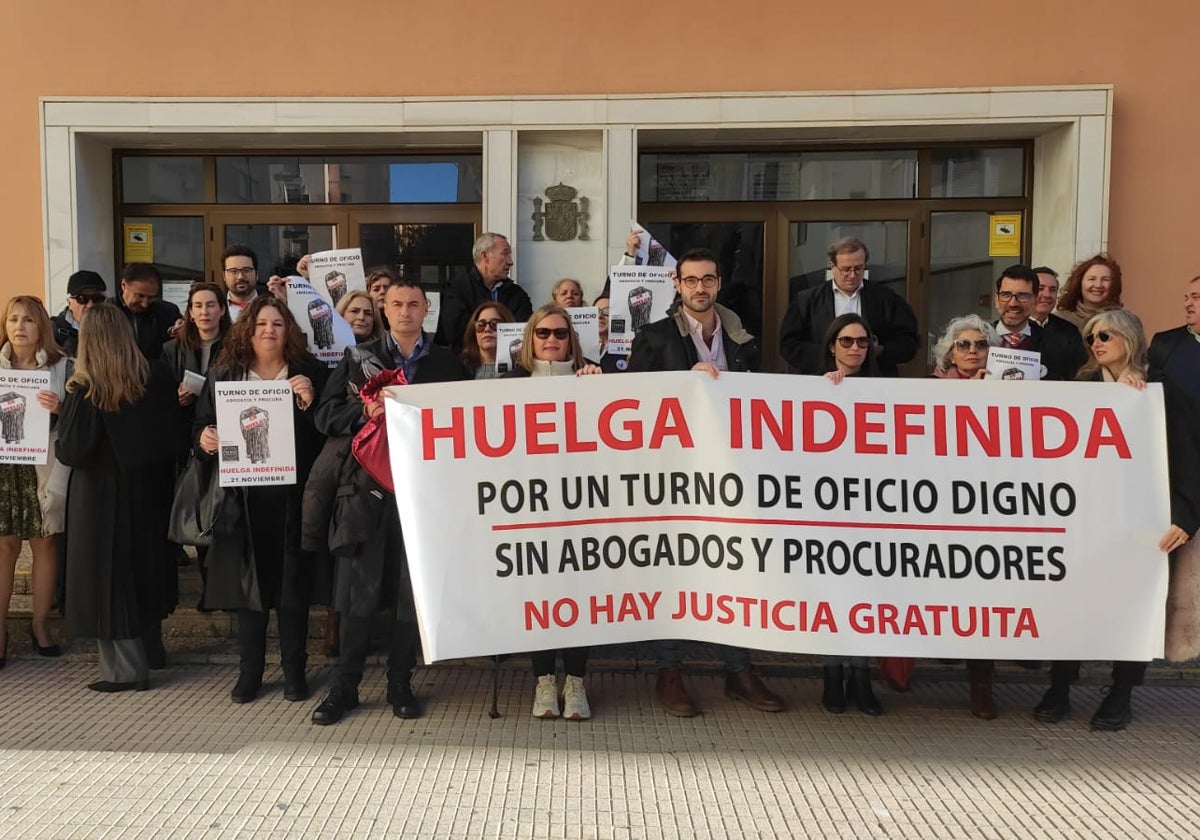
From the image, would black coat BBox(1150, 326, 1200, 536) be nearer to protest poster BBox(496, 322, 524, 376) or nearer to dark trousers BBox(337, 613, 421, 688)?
protest poster BBox(496, 322, 524, 376)

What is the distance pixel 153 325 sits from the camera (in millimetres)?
5750

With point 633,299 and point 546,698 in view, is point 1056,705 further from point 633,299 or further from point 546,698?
point 633,299

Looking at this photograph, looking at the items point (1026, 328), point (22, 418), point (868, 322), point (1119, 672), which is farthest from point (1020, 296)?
point (22, 418)

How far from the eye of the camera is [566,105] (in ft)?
24.2

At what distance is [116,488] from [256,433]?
85 centimetres

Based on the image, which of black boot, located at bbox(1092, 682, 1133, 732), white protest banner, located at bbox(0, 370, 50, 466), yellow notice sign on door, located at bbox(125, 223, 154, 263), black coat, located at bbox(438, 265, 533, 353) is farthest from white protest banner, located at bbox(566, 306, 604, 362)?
yellow notice sign on door, located at bbox(125, 223, 154, 263)

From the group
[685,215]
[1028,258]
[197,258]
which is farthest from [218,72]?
[1028,258]

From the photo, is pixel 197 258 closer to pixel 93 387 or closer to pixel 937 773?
pixel 93 387

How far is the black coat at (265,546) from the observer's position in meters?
4.59

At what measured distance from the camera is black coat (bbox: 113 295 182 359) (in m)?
5.63

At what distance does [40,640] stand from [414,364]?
8.75 ft

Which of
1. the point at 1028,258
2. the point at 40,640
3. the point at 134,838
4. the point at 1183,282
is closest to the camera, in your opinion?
the point at 134,838

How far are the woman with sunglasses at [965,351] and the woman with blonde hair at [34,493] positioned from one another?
435 cm

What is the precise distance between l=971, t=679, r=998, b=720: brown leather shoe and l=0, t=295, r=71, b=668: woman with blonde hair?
4619 millimetres
